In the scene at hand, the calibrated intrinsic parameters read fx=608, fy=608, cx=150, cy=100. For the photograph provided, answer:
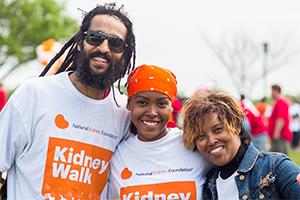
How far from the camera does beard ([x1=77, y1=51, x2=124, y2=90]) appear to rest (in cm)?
353

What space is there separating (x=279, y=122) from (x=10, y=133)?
9.65 m

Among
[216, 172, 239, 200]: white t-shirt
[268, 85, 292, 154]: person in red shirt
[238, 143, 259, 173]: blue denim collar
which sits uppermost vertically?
[268, 85, 292, 154]: person in red shirt

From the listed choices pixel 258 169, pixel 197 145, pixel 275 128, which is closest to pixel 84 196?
pixel 197 145

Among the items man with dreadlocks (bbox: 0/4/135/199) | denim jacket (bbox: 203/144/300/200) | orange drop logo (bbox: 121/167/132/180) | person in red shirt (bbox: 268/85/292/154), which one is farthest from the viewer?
person in red shirt (bbox: 268/85/292/154)

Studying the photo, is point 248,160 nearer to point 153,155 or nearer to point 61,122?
point 153,155

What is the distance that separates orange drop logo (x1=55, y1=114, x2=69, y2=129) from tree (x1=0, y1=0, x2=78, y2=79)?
32.0 metres

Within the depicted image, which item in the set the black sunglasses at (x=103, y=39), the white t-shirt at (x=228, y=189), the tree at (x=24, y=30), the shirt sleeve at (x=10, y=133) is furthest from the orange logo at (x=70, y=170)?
the tree at (x=24, y=30)

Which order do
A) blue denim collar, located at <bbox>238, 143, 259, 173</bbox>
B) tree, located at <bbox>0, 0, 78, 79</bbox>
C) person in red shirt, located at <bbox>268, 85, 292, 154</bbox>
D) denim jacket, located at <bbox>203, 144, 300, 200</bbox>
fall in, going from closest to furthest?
denim jacket, located at <bbox>203, 144, 300, 200</bbox>, blue denim collar, located at <bbox>238, 143, 259, 173</bbox>, person in red shirt, located at <bbox>268, 85, 292, 154</bbox>, tree, located at <bbox>0, 0, 78, 79</bbox>

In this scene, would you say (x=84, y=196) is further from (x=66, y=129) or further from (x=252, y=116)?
(x=252, y=116)

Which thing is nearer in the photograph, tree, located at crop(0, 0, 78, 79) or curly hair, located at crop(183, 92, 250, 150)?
curly hair, located at crop(183, 92, 250, 150)

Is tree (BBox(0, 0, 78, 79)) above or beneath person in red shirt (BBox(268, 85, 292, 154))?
above

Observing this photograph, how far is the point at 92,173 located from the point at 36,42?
3287 centimetres

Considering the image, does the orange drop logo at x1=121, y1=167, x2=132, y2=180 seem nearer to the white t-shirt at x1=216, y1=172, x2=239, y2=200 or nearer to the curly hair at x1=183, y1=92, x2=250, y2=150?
the curly hair at x1=183, y1=92, x2=250, y2=150

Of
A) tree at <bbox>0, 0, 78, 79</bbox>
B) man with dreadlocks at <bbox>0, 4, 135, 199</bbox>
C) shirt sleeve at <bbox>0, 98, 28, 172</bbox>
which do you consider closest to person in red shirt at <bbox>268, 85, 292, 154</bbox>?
man with dreadlocks at <bbox>0, 4, 135, 199</bbox>
